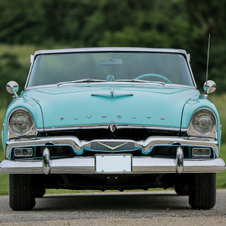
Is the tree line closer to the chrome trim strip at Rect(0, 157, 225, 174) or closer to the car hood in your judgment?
the car hood

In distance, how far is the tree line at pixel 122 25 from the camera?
39.1 metres

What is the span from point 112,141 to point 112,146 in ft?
0.14

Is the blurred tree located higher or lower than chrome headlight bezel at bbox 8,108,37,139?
higher

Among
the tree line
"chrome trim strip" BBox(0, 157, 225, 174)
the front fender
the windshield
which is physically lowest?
"chrome trim strip" BBox(0, 157, 225, 174)

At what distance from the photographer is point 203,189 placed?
4719 mm

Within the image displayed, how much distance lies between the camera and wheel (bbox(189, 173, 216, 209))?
4.70m

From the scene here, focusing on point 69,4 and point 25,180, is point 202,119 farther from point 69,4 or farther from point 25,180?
point 69,4

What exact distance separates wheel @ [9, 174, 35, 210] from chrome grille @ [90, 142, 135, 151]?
0.83 metres

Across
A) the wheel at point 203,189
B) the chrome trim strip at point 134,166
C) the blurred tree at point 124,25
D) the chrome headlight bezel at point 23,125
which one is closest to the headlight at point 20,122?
the chrome headlight bezel at point 23,125

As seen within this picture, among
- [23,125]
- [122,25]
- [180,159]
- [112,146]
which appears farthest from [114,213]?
[122,25]

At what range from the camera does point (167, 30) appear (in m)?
40.5

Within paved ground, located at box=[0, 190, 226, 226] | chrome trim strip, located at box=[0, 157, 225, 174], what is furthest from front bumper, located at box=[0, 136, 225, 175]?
paved ground, located at box=[0, 190, 226, 226]

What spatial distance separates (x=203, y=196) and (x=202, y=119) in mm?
779

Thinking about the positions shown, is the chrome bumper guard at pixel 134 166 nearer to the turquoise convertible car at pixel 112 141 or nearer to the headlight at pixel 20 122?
the turquoise convertible car at pixel 112 141
